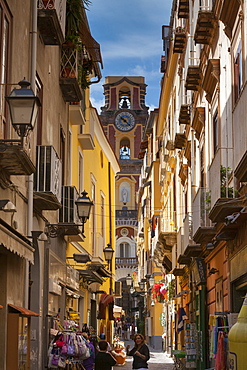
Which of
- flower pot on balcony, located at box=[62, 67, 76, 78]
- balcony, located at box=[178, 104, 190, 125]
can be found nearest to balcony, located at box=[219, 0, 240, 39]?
flower pot on balcony, located at box=[62, 67, 76, 78]

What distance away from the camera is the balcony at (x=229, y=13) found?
11180 millimetres

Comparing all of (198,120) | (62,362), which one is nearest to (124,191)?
(198,120)

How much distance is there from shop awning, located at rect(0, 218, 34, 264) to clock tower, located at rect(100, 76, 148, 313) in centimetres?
7436

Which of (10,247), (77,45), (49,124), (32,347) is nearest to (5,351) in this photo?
(10,247)

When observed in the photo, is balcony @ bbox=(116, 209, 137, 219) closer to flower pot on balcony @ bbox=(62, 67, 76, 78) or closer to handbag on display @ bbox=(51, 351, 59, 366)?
flower pot on balcony @ bbox=(62, 67, 76, 78)

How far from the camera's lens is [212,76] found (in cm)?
1420

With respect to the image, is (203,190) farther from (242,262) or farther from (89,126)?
(89,126)

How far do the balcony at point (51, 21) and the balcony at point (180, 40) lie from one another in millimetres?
8834

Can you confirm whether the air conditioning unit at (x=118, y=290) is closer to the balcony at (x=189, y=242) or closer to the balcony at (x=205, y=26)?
the balcony at (x=189, y=242)

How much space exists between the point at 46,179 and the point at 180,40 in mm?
11402

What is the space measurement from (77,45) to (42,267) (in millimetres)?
5775

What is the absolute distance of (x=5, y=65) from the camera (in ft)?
33.9

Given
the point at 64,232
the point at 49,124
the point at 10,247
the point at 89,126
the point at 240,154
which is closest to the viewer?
the point at 10,247

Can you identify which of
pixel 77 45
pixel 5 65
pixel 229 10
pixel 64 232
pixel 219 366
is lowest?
pixel 219 366
